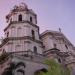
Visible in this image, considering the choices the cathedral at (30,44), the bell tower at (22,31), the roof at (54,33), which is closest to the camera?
the cathedral at (30,44)

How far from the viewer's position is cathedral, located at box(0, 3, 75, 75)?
40031mm

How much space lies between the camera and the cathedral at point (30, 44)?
131 feet

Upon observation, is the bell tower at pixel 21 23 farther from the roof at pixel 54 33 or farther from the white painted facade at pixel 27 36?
the roof at pixel 54 33

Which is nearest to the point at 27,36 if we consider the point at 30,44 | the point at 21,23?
the point at 30,44

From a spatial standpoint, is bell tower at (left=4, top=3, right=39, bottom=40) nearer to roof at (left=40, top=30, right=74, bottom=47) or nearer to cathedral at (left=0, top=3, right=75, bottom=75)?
cathedral at (left=0, top=3, right=75, bottom=75)

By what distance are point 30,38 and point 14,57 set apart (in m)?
12.7

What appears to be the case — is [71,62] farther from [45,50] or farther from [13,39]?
[13,39]

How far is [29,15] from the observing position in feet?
184

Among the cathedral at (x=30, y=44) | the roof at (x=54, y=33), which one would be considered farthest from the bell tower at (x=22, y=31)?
the roof at (x=54, y=33)

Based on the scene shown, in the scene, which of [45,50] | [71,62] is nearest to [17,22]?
[45,50]

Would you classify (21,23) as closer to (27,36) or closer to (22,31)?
(22,31)

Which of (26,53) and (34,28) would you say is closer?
(26,53)

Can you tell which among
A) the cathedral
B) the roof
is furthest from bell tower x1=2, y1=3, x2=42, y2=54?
the roof

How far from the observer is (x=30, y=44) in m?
49.2
